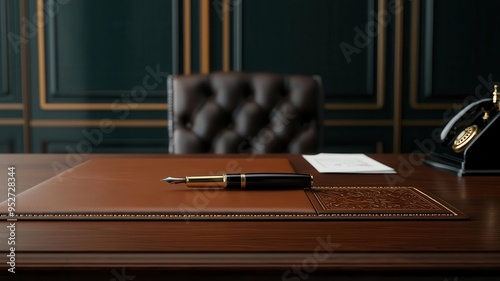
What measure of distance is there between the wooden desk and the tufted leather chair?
26.8 inches

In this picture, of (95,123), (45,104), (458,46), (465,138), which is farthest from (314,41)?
(465,138)

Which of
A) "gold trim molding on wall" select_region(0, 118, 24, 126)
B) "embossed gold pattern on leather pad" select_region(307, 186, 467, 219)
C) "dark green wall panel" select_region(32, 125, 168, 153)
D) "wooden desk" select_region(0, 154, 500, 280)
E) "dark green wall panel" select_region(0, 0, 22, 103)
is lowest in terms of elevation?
"dark green wall panel" select_region(32, 125, 168, 153)

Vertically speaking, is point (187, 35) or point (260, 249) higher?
point (187, 35)

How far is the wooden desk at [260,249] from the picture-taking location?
0.34 metres

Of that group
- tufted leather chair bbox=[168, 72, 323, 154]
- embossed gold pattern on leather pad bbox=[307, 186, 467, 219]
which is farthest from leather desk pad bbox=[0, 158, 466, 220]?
tufted leather chair bbox=[168, 72, 323, 154]

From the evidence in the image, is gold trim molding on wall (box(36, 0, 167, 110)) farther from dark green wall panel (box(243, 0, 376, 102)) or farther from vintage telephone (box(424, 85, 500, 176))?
vintage telephone (box(424, 85, 500, 176))

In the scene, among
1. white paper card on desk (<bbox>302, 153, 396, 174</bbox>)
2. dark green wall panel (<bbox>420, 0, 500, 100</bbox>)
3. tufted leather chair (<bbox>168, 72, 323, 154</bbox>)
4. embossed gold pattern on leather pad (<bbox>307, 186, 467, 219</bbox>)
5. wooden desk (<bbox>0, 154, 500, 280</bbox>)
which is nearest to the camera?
wooden desk (<bbox>0, 154, 500, 280</bbox>)

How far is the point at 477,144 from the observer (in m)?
0.69

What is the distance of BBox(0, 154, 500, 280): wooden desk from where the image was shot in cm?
34

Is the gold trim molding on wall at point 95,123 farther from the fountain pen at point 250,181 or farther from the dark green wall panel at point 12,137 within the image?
the fountain pen at point 250,181

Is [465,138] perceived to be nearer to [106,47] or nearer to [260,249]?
[260,249]

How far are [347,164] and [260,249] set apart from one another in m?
0.41

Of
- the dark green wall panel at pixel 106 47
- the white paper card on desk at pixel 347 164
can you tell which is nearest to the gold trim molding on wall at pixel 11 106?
the dark green wall panel at pixel 106 47
